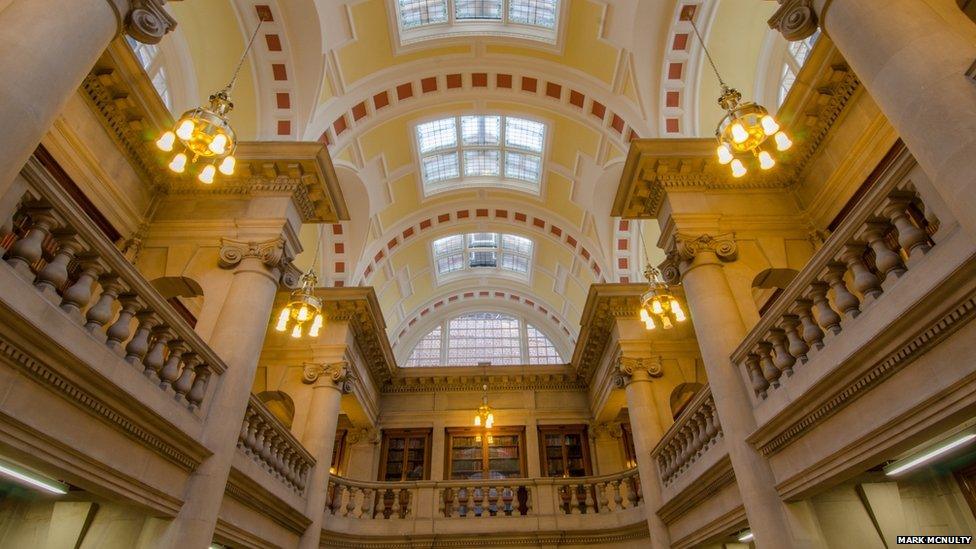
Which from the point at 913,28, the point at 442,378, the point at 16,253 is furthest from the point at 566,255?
the point at 16,253

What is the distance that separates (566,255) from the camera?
1648 centimetres

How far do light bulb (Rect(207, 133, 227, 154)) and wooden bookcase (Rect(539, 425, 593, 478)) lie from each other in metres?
12.3

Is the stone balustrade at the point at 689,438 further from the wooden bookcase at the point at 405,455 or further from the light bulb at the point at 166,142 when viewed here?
the wooden bookcase at the point at 405,455

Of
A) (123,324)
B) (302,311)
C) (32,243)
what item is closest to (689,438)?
(302,311)

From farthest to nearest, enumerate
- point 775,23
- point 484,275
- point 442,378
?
point 484,275, point 442,378, point 775,23

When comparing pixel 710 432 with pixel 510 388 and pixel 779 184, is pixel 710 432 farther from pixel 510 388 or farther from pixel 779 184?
pixel 510 388

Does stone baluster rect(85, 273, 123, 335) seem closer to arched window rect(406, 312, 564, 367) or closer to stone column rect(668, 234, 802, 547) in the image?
stone column rect(668, 234, 802, 547)

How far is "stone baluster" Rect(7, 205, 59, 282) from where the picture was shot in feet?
12.6

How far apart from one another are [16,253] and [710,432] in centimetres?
772

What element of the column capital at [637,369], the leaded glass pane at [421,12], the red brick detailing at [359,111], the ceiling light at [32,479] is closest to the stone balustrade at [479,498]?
the column capital at [637,369]

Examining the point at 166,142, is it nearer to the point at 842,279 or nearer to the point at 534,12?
the point at 842,279

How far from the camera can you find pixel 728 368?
6.76 metres

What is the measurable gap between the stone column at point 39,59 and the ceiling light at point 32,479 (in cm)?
237

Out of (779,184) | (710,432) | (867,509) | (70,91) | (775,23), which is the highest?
(779,184)
